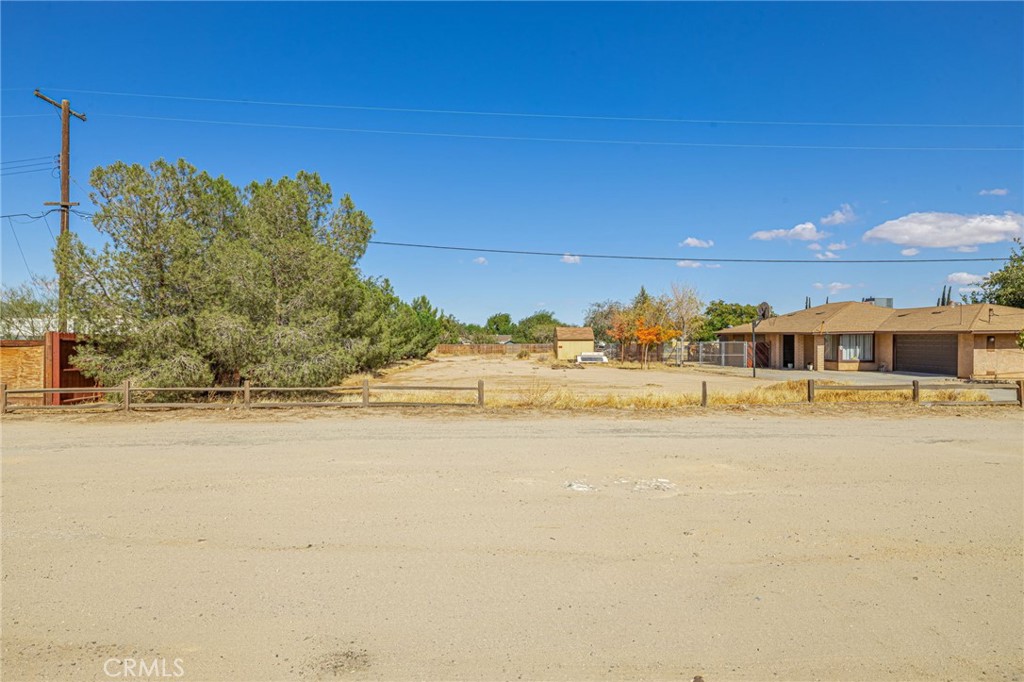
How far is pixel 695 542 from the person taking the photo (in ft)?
17.8

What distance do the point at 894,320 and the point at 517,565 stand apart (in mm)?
36851

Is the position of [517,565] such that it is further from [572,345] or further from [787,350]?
[572,345]

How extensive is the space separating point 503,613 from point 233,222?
1988 centimetres

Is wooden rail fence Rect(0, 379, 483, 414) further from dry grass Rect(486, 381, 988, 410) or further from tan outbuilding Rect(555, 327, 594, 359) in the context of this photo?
tan outbuilding Rect(555, 327, 594, 359)

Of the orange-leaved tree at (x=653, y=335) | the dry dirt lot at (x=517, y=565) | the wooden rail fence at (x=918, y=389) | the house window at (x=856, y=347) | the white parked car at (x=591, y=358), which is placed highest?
the orange-leaved tree at (x=653, y=335)

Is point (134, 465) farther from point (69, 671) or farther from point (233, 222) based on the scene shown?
point (233, 222)

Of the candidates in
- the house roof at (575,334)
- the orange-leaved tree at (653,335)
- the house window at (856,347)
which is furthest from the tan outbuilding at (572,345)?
the house window at (856,347)

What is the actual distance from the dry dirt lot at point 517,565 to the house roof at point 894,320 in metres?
23.3

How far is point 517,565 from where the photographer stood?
16.2ft

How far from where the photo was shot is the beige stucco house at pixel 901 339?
27.1 metres

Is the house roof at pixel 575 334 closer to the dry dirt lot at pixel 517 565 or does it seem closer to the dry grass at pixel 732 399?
the dry grass at pixel 732 399

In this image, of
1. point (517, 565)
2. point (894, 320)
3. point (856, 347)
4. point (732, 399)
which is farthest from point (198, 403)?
point (894, 320)

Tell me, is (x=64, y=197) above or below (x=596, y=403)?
above

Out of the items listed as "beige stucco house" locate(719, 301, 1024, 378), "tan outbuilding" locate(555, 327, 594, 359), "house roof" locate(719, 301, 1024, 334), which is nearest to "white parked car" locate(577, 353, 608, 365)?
"tan outbuilding" locate(555, 327, 594, 359)
